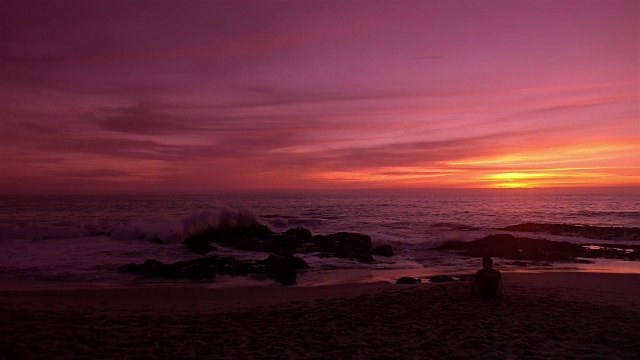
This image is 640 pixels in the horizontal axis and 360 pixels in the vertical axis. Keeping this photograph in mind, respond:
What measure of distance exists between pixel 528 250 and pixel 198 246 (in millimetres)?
18488

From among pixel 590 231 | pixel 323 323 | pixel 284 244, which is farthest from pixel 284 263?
pixel 590 231

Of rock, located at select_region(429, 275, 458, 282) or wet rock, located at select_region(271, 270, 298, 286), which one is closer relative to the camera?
wet rock, located at select_region(271, 270, 298, 286)

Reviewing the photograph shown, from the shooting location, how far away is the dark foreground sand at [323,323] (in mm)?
7750

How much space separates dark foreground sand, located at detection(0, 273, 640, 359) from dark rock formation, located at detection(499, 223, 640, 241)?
22464 millimetres

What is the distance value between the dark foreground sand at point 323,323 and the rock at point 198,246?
9.99 metres

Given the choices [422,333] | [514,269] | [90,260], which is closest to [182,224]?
[90,260]

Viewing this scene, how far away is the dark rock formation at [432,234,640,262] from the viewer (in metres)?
22.9

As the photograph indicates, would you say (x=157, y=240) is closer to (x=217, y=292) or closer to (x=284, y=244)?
(x=284, y=244)

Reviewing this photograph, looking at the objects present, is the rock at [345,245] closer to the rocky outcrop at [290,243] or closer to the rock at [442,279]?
the rocky outcrop at [290,243]

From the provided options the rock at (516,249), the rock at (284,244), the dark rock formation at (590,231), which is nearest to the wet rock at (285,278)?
the rock at (284,244)

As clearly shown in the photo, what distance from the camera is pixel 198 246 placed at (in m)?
24.7

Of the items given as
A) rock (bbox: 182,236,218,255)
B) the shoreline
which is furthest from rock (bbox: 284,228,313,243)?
the shoreline

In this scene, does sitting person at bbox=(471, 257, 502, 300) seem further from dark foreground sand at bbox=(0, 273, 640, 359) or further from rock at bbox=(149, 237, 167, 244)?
rock at bbox=(149, 237, 167, 244)

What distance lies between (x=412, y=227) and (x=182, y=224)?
68.0ft
